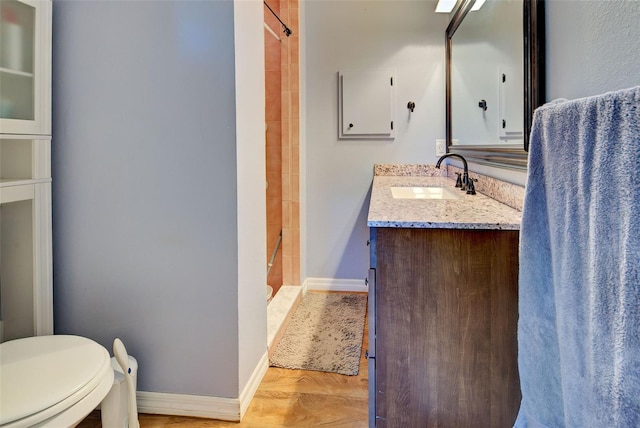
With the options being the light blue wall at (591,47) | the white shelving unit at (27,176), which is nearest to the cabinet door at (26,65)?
the white shelving unit at (27,176)

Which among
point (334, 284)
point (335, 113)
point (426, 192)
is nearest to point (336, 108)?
point (335, 113)

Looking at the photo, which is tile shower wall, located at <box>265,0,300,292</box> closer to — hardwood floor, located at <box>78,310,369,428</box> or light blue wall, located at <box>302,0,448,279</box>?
light blue wall, located at <box>302,0,448,279</box>

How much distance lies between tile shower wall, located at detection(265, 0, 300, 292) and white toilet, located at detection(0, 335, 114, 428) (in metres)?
1.67

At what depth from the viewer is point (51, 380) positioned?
3.46 ft

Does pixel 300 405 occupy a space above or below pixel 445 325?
below

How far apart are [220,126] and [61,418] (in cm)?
97

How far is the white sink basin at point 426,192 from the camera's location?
78.1 inches

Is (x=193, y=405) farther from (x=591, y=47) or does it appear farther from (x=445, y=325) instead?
(x=591, y=47)

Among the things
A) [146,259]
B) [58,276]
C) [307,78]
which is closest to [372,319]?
[146,259]

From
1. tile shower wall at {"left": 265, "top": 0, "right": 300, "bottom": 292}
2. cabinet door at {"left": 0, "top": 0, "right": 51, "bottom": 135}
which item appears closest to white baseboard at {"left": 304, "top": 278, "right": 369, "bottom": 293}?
tile shower wall at {"left": 265, "top": 0, "right": 300, "bottom": 292}

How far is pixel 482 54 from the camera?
191 centimetres

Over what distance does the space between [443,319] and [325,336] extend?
1.22 m

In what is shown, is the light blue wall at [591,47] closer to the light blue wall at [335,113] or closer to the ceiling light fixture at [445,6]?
the ceiling light fixture at [445,6]

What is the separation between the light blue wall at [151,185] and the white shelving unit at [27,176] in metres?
0.07
